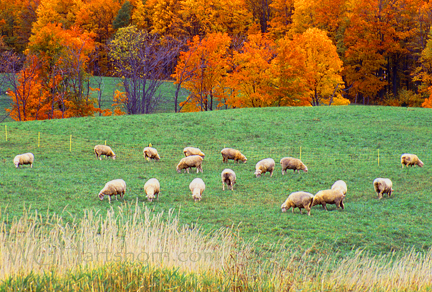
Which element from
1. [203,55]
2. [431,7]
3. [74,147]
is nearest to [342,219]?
[74,147]

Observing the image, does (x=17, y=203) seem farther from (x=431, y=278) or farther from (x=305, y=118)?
(x=305, y=118)

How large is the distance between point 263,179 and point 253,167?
336 centimetres

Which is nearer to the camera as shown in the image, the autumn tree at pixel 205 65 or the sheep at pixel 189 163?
the sheep at pixel 189 163

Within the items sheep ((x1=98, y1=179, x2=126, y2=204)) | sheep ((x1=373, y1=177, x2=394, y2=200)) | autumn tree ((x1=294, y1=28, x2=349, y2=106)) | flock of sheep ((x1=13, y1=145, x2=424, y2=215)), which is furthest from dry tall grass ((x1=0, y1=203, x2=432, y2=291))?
autumn tree ((x1=294, y1=28, x2=349, y2=106))

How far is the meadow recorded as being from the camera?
11.3 m

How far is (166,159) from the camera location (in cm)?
2747

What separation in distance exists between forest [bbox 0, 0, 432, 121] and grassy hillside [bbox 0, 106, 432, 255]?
7.31 meters

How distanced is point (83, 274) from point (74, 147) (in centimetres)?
2472

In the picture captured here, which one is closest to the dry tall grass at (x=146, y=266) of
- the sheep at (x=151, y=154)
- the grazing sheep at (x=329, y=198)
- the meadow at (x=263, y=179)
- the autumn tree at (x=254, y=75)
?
the meadow at (x=263, y=179)

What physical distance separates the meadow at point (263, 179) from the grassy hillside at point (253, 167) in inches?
2.6

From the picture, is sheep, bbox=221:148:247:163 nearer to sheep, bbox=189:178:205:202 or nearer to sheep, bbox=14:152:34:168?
sheep, bbox=189:178:205:202

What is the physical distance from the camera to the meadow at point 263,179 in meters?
11.3

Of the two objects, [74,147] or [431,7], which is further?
[431,7]

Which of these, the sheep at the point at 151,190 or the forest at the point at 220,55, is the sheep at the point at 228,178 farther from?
the forest at the point at 220,55
